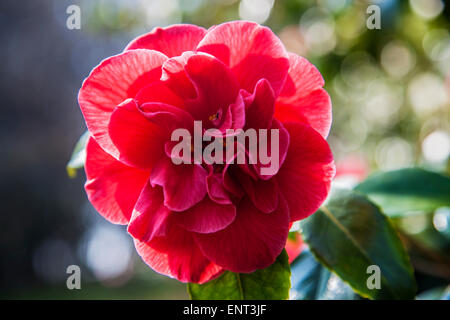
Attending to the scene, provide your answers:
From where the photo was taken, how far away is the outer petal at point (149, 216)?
1.54 ft

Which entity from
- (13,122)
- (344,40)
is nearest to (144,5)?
(344,40)

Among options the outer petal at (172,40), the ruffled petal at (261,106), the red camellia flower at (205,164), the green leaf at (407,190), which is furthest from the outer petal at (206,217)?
the green leaf at (407,190)

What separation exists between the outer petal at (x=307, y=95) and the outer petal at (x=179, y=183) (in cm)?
15

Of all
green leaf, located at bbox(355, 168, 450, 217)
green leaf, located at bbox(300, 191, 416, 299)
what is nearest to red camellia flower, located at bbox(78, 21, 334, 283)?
green leaf, located at bbox(300, 191, 416, 299)

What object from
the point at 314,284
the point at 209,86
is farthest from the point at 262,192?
the point at 314,284

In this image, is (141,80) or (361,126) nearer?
(141,80)

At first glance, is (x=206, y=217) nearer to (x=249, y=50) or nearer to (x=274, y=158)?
(x=274, y=158)

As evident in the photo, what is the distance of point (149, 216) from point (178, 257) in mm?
73

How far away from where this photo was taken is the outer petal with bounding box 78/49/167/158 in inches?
19.8

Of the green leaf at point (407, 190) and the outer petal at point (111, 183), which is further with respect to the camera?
the green leaf at point (407, 190)

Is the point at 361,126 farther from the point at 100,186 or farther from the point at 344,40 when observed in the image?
the point at 100,186

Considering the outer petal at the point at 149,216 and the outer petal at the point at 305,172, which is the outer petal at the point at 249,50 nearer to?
the outer petal at the point at 305,172

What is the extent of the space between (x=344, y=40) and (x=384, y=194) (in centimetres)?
105

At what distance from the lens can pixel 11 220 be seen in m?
5.66
